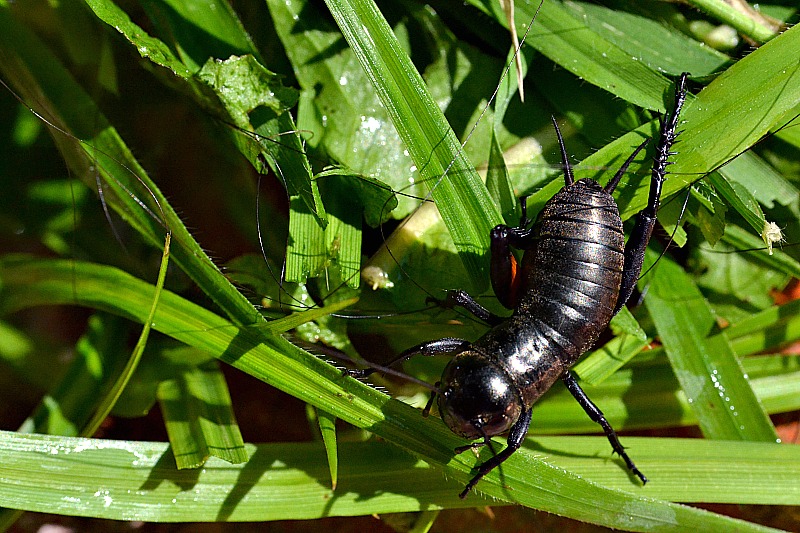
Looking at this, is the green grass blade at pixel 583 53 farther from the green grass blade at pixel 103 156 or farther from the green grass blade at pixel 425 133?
the green grass blade at pixel 103 156

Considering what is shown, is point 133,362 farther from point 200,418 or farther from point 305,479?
point 305,479

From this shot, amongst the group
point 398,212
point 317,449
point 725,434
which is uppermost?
point 398,212

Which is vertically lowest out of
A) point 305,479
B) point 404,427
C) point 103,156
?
point 305,479

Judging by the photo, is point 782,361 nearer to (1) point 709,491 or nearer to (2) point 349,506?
(1) point 709,491

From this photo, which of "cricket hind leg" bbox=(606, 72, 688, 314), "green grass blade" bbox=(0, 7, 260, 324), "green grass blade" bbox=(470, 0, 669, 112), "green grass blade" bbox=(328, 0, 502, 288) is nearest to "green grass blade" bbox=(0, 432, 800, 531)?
"green grass blade" bbox=(0, 7, 260, 324)

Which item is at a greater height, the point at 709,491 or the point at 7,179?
the point at 7,179

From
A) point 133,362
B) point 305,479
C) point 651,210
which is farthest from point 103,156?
point 651,210

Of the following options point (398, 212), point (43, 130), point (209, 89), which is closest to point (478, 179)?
point (398, 212)

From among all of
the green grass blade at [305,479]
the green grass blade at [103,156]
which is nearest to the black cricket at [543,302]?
the green grass blade at [305,479]
